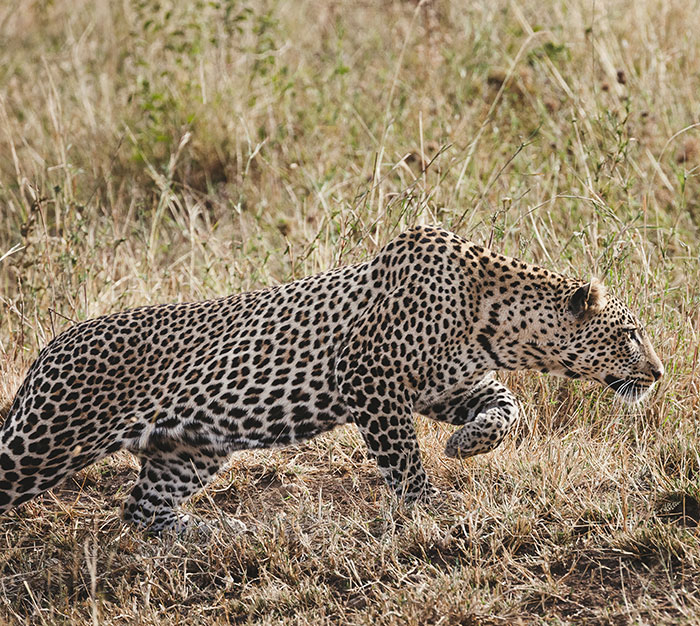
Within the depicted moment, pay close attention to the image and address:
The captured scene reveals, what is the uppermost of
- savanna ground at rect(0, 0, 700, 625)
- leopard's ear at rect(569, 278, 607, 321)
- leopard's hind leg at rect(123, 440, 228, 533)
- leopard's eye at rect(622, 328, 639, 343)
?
leopard's ear at rect(569, 278, 607, 321)

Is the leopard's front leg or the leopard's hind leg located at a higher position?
the leopard's front leg

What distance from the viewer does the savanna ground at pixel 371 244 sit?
485 cm

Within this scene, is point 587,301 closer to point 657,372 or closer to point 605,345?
point 605,345

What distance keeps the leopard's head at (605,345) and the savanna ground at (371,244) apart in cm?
44

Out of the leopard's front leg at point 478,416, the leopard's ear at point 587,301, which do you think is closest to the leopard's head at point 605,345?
the leopard's ear at point 587,301

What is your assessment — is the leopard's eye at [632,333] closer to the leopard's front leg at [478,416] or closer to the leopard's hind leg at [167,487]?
the leopard's front leg at [478,416]

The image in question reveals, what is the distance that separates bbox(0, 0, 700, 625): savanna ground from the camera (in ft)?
15.9

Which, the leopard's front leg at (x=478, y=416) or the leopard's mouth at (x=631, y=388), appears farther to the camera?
the leopard's mouth at (x=631, y=388)

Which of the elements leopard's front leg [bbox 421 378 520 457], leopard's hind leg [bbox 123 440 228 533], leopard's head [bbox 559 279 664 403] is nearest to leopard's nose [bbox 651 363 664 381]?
leopard's head [bbox 559 279 664 403]

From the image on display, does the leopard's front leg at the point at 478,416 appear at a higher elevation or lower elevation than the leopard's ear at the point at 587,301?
lower

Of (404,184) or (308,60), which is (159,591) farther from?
(308,60)

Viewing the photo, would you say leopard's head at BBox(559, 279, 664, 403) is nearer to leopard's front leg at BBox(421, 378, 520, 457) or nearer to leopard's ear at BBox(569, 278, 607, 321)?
leopard's ear at BBox(569, 278, 607, 321)

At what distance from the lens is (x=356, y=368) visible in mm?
5238

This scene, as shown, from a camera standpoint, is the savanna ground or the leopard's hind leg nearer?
the savanna ground
